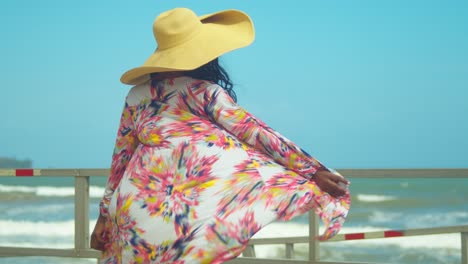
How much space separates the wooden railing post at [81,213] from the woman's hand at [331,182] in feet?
8.64

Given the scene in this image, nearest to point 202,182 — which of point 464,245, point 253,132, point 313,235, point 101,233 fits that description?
point 253,132

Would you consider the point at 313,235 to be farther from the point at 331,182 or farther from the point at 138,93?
the point at 138,93

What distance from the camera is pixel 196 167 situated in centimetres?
285

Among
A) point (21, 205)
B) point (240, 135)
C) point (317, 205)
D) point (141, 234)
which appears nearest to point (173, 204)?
point (141, 234)

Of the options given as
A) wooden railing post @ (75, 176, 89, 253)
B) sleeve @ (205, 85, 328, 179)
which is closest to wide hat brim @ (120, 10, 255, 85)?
sleeve @ (205, 85, 328, 179)

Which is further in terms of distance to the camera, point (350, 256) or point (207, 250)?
point (350, 256)

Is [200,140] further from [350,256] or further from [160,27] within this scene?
[350,256]

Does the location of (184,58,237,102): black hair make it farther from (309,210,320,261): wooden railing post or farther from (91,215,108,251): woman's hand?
(309,210,320,261): wooden railing post

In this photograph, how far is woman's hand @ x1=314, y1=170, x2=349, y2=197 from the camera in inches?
120

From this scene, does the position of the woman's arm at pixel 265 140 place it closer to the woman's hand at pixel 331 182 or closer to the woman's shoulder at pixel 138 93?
the woman's hand at pixel 331 182

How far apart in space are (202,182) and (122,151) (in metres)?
0.49

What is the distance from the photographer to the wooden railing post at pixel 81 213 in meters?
5.36

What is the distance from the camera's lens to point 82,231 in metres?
5.36

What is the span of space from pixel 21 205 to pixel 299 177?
20.0 m
